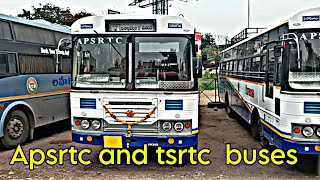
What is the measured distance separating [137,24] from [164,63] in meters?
0.85

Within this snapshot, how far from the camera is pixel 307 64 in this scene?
20.5ft

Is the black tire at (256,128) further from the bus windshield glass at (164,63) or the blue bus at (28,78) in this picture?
the blue bus at (28,78)

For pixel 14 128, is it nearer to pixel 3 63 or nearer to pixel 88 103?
pixel 3 63

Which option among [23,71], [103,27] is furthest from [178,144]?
[23,71]

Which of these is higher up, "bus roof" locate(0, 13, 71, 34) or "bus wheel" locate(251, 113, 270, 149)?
"bus roof" locate(0, 13, 71, 34)

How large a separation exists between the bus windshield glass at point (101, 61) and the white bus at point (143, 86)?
18 millimetres

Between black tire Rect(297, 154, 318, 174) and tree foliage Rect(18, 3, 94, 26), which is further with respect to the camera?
tree foliage Rect(18, 3, 94, 26)

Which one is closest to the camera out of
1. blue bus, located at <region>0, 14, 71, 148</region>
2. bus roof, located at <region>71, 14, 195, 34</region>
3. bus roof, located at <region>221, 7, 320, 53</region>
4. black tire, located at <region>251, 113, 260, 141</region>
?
bus roof, located at <region>221, 7, 320, 53</region>

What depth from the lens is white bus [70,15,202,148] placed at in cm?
660

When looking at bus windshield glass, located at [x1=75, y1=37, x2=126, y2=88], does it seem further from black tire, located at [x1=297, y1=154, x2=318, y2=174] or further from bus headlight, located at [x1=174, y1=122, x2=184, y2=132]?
black tire, located at [x1=297, y1=154, x2=318, y2=174]

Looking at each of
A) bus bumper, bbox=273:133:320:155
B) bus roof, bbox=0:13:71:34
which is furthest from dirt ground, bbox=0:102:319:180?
bus roof, bbox=0:13:71:34

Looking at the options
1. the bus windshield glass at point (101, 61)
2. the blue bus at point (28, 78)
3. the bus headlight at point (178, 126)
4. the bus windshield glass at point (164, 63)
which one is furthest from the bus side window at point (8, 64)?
the bus headlight at point (178, 126)

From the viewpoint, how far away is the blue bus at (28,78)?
8.79 meters

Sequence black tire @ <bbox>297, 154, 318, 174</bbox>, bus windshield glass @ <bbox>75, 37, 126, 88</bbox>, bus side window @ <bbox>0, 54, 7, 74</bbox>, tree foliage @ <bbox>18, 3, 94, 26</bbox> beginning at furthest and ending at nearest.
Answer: tree foliage @ <bbox>18, 3, 94, 26</bbox> < bus side window @ <bbox>0, 54, 7, 74</bbox> < black tire @ <bbox>297, 154, 318, 174</bbox> < bus windshield glass @ <bbox>75, 37, 126, 88</bbox>
